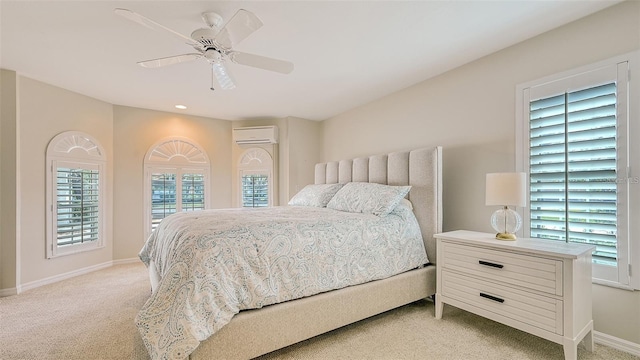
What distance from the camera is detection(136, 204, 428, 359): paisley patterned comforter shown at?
4.73ft

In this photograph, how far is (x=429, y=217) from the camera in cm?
269

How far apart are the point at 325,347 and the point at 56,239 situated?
362 cm

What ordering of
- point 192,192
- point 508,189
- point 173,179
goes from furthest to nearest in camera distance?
point 192,192 < point 173,179 < point 508,189

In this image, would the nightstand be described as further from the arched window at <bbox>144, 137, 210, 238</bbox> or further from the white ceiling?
the arched window at <bbox>144, 137, 210, 238</bbox>

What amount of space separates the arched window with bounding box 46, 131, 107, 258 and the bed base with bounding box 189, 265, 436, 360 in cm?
324

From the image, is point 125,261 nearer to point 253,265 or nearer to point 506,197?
point 253,265

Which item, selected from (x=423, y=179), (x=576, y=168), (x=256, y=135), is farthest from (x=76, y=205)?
(x=576, y=168)

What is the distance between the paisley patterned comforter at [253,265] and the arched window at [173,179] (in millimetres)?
2288

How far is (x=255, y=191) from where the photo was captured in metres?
5.02

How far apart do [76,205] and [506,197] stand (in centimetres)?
481

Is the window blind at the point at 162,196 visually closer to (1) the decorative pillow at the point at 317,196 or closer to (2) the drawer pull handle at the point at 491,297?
(1) the decorative pillow at the point at 317,196

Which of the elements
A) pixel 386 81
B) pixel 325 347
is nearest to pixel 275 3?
pixel 386 81

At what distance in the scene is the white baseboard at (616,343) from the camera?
181 centimetres

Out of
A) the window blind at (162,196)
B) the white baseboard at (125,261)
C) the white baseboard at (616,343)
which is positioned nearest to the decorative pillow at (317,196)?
the window blind at (162,196)
